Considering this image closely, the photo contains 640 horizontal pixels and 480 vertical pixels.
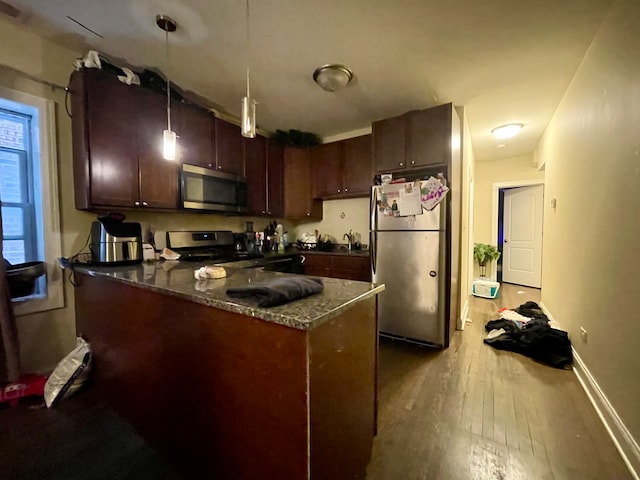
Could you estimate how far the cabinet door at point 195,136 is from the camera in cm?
253

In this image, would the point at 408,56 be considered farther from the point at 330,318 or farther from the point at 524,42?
the point at 330,318

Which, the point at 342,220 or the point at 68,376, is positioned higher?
the point at 342,220

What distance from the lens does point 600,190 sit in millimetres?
1833

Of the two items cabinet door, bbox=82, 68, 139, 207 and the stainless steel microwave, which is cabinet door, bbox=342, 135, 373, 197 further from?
cabinet door, bbox=82, 68, 139, 207

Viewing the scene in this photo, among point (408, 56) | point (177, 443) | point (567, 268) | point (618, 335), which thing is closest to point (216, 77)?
point (408, 56)

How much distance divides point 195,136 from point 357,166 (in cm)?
193

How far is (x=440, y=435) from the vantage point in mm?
1508

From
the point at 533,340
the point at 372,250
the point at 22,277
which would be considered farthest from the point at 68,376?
the point at 533,340

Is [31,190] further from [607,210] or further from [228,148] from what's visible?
[607,210]

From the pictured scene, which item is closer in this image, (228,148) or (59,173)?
(59,173)

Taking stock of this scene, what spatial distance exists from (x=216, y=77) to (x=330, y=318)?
8.36ft

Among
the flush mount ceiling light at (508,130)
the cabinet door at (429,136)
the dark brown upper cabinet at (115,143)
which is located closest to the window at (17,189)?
the dark brown upper cabinet at (115,143)

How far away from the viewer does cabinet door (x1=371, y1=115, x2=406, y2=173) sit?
2879 mm

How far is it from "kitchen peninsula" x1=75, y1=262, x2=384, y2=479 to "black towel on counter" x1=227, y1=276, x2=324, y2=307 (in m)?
0.03
